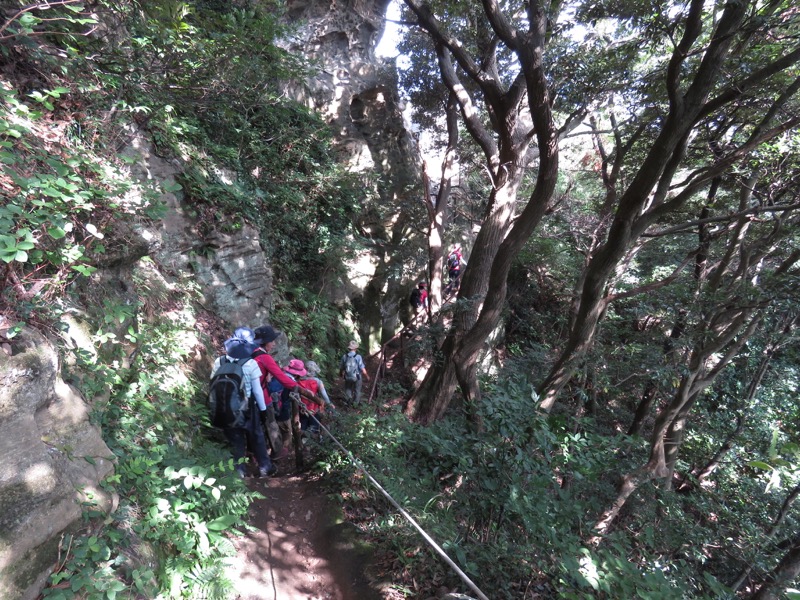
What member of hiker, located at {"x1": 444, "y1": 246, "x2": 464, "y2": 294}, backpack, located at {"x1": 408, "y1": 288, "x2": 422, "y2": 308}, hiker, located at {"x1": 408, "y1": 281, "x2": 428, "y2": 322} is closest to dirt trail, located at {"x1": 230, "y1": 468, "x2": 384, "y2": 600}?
hiker, located at {"x1": 408, "y1": 281, "x2": 428, "y2": 322}

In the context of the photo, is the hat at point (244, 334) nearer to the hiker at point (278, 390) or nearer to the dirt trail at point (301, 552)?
the hiker at point (278, 390)

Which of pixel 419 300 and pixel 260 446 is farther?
pixel 419 300

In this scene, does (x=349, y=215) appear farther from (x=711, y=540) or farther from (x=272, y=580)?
(x=711, y=540)

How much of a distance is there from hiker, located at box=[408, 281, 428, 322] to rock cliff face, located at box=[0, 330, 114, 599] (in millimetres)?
10060

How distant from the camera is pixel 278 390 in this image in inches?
221

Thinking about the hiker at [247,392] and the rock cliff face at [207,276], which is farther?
the hiker at [247,392]

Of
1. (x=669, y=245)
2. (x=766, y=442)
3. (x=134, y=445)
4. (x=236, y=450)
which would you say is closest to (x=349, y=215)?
(x=236, y=450)

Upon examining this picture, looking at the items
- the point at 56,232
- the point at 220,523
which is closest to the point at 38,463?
the point at 220,523

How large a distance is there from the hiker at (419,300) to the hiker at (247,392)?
7.60m

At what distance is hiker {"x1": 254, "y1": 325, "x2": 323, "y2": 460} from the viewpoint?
5156mm

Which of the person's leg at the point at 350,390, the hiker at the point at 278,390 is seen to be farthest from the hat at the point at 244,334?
the person's leg at the point at 350,390

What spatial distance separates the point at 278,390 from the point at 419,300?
301 inches

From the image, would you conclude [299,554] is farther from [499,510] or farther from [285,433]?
[285,433]

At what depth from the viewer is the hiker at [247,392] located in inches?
179
